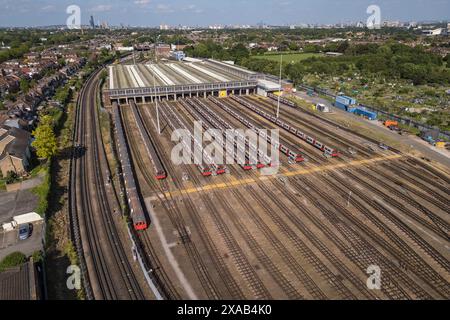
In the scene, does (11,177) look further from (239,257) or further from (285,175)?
(285,175)

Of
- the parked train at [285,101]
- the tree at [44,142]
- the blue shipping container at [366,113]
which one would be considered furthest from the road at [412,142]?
the tree at [44,142]

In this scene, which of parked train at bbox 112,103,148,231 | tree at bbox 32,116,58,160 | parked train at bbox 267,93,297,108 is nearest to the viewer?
parked train at bbox 112,103,148,231

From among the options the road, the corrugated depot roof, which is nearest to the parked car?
the corrugated depot roof

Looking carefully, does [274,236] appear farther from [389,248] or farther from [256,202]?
[389,248]

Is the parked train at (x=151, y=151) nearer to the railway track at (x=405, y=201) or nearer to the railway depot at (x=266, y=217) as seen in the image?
the railway depot at (x=266, y=217)

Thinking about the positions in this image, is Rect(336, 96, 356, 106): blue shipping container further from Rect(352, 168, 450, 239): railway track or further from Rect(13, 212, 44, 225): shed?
Rect(13, 212, 44, 225): shed

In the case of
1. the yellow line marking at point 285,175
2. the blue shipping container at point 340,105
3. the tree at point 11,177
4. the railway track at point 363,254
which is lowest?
the railway track at point 363,254
